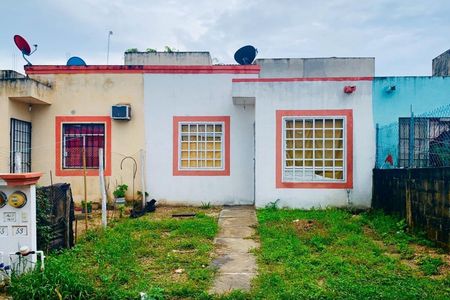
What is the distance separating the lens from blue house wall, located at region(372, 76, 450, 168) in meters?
9.95

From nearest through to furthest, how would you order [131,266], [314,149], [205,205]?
[131,266] → [314,149] → [205,205]

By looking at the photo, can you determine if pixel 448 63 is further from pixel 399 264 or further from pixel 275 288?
pixel 275 288

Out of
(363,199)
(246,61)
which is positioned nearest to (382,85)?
(363,199)

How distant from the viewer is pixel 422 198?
23.3 ft

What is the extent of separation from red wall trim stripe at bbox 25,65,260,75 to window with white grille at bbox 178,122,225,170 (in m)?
1.52

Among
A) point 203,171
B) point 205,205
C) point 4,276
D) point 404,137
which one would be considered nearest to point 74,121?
point 203,171

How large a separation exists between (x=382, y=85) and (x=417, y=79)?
89cm

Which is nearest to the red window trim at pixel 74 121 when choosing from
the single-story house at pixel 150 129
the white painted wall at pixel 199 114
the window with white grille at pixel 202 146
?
the single-story house at pixel 150 129

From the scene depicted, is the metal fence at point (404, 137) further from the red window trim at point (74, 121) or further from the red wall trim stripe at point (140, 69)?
the red window trim at point (74, 121)

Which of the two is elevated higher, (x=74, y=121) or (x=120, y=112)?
(x=120, y=112)

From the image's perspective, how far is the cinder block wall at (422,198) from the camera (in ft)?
20.9

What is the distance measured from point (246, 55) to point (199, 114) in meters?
2.37

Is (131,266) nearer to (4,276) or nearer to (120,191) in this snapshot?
(4,276)

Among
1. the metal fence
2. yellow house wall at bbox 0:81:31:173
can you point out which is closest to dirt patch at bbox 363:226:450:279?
the metal fence
